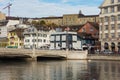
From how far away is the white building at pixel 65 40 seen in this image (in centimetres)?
16238

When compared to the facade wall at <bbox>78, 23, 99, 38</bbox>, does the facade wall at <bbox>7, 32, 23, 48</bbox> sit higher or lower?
lower

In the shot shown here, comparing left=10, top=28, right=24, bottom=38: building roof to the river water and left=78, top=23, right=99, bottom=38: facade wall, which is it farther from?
the river water

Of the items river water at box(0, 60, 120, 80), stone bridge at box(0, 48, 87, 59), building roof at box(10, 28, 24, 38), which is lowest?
Result: river water at box(0, 60, 120, 80)

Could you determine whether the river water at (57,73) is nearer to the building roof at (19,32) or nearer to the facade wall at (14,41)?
the facade wall at (14,41)

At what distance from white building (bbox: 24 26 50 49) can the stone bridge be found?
3383 cm

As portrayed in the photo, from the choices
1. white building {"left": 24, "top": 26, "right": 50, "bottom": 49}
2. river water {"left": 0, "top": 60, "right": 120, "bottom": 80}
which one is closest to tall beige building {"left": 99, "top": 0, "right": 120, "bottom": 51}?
white building {"left": 24, "top": 26, "right": 50, "bottom": 49}

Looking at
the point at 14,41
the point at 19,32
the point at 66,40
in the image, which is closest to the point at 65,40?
the point at 66,40

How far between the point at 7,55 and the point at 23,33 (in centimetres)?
5898

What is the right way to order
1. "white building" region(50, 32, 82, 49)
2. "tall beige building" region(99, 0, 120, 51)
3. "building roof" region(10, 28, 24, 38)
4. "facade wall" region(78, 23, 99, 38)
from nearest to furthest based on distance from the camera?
"tall beige building" region(99, 0, 120, 51)
"white building" region(50, 32, 82, 49)
"facade wall" region(78, 23, 99, 38)
"building roof" region(10, 28, 24, 38)

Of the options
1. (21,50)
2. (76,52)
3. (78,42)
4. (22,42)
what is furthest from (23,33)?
(21,50)

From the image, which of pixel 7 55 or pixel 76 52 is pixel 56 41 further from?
pixel 7 55

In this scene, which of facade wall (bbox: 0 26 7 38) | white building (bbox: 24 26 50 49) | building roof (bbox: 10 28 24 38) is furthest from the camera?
facade wall (bbox: 0 26 7 38)

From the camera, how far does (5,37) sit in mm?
182625

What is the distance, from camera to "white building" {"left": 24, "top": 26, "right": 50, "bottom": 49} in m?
167
